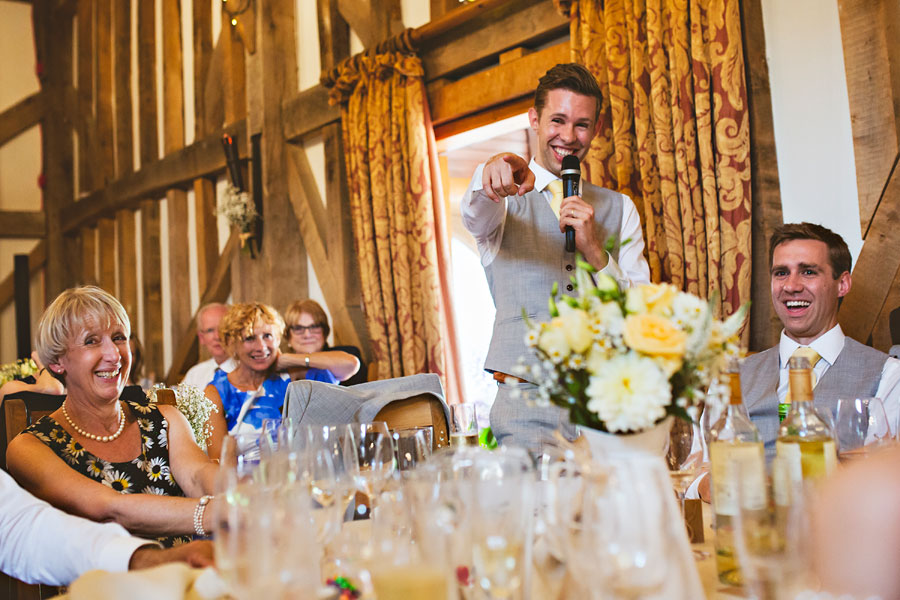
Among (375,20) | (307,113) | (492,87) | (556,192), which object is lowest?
(556,192)

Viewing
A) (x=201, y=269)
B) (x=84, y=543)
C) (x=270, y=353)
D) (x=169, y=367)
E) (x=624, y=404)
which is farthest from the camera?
(x=169, y=367)

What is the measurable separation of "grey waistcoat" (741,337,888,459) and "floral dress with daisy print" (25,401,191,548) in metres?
1.55

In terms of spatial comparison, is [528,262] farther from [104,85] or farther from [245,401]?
[104,85]

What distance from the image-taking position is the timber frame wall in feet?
8.68

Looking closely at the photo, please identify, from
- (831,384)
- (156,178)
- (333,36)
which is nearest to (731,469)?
(831,384)

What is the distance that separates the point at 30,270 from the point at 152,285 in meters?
2.20

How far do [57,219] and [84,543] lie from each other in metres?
8.49

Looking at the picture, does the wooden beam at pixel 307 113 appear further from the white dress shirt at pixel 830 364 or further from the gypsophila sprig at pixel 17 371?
the white dress shirt at pixel 830 364

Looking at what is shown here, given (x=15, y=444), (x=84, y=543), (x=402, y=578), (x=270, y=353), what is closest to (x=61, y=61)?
(x=270, y=353)

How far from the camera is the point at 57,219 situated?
8773mm

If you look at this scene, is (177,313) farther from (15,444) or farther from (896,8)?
(896,8)

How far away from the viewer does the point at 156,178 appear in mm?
7043

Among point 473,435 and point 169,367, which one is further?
point 169,367

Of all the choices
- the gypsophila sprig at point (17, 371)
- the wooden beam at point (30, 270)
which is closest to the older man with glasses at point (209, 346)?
the gypsophila sprig at point (17, 371)
